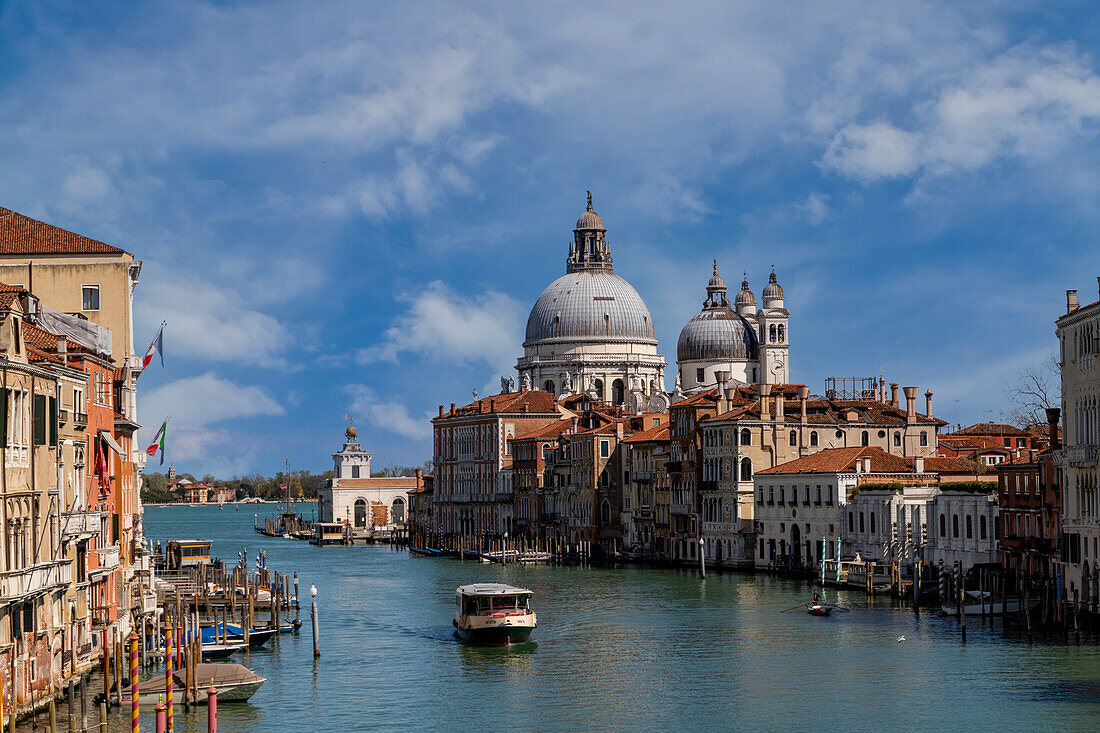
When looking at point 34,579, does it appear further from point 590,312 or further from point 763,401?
point 590,312

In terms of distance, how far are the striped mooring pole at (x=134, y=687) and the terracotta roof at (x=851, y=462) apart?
32179mm

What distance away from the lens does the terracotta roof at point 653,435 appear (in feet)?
251

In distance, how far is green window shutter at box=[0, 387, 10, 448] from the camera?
23.8 meters

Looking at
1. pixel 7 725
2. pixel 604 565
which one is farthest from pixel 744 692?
pixel 604 565

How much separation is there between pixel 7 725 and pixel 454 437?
78.7 metres

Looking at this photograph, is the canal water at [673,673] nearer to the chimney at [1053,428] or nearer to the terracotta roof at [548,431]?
the chimney at [1053,428]

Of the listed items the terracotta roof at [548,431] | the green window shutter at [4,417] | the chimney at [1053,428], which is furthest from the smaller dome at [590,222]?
the green window shutter at [4,417]

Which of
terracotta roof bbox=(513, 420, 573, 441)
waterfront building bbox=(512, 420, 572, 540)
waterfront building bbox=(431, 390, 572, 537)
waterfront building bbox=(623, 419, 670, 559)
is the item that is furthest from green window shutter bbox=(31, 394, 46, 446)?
waterfront building bbox=(431, 390, 572, 537)

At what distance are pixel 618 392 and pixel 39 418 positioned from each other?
89.5m

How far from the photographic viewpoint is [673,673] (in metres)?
36.1

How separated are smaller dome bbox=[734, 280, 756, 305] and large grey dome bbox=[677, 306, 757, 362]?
2.57 metres

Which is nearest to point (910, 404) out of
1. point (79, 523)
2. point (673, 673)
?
point (673, 673)

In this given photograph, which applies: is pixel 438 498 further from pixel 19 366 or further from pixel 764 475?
pixel 19 366

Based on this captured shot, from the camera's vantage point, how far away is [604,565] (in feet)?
244
